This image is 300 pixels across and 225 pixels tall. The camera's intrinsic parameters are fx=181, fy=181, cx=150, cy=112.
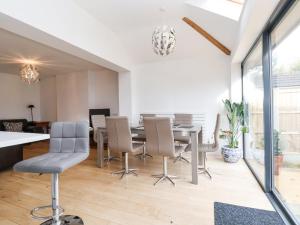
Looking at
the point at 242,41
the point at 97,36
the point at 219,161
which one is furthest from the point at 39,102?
the point at 242,41

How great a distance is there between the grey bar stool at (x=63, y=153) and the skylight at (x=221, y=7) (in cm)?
255

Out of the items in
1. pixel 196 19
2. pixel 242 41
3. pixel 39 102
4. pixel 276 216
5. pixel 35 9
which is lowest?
pixel 276 216

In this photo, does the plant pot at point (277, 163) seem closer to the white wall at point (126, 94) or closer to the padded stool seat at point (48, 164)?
the padded stool seat at point (48, 164)

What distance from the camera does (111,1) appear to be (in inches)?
118

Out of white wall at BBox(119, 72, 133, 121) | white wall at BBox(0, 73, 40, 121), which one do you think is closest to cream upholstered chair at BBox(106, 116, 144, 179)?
white wall at BBox(119, 72, 133, 121)

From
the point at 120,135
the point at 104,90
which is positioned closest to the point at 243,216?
the point at 120,135

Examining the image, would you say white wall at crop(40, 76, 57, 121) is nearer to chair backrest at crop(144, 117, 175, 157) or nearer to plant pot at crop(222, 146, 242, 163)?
chair backrest at crop(144, 117, 175, 157)

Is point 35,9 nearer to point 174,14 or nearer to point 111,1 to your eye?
point 111,1

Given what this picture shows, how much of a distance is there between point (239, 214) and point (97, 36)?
3632mm

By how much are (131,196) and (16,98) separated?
6.47 m

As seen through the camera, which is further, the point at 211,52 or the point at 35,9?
the point at 211,52

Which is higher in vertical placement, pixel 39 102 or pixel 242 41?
pixel 242 41

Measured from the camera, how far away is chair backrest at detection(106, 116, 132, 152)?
112 inches

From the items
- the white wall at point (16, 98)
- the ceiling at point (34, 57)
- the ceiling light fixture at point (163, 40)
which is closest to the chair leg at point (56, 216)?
the ceiling light fixture at point (163, 40)
